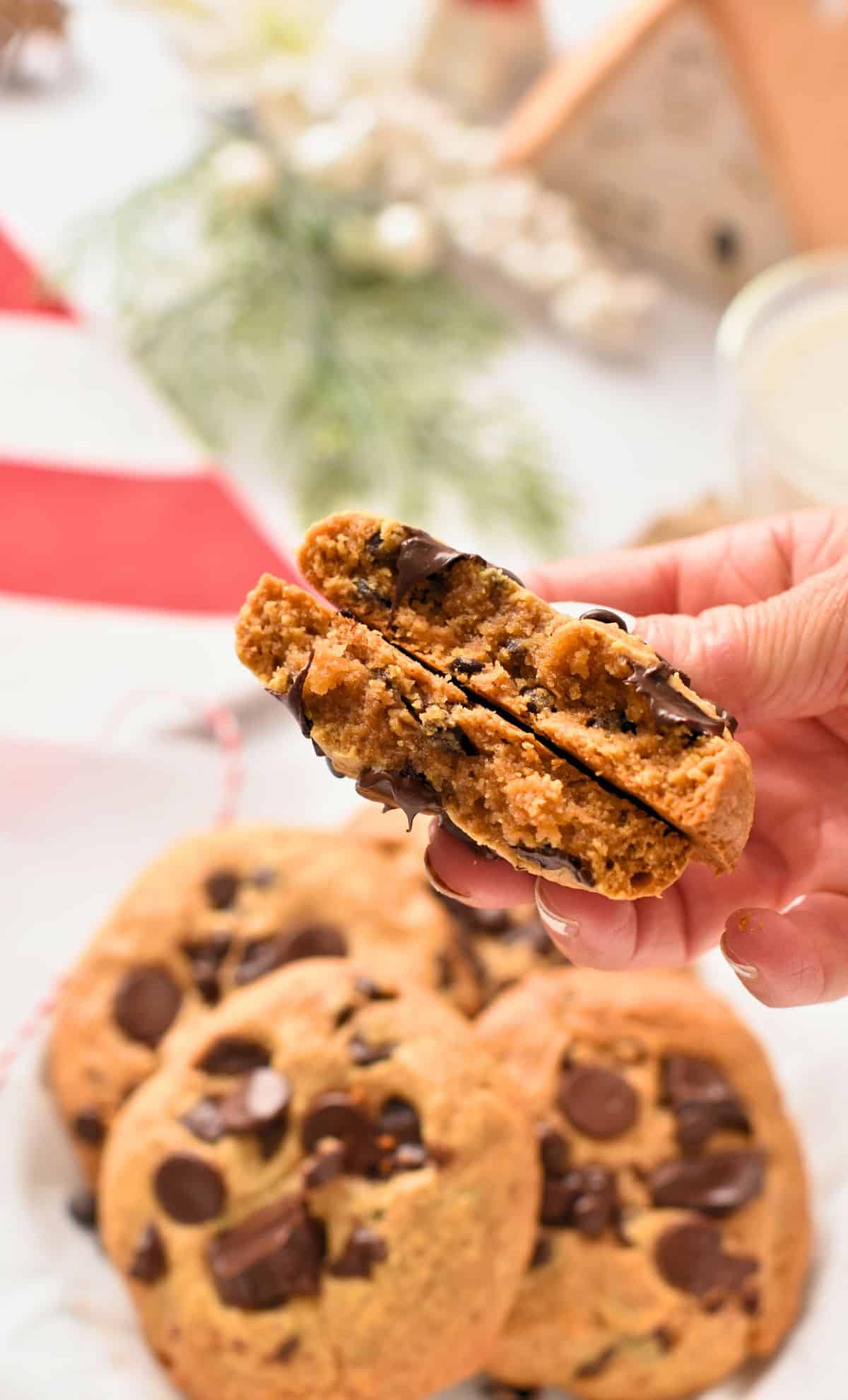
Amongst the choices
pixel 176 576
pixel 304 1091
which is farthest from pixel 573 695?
pixel 176 576

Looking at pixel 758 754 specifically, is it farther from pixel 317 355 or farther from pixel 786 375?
pixel 317 355

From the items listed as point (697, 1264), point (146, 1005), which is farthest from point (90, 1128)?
point (697, 1264)

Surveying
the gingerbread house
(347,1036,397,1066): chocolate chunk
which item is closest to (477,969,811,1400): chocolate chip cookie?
(347,1036,397,1066): chocolate chunk

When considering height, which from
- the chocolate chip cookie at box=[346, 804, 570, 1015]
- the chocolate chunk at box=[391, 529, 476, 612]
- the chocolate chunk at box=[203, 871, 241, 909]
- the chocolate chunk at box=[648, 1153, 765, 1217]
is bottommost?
the chocolate chunk at box=[648, 1153, 765, 1217]

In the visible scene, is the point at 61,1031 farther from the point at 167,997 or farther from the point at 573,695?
the point at 573,695

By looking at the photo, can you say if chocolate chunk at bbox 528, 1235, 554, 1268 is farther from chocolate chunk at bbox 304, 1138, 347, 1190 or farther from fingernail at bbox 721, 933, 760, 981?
fingernail at bbox 721, 933, 760, 981
